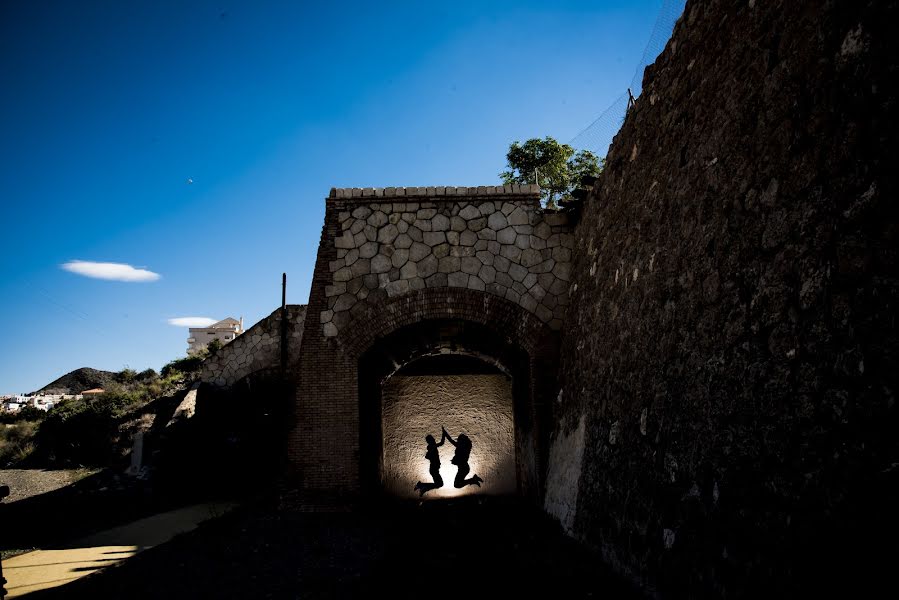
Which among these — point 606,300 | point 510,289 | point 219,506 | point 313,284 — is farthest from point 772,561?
point 219,506

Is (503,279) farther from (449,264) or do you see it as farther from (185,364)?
(185,364)

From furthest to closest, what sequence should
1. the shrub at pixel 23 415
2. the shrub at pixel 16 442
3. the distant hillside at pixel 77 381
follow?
1. the distant hillside at pixel 77 381
2. the shrub at pixel 23 415
3. the shrub at pixel 16 442

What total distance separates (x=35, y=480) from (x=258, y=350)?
565 centimetres

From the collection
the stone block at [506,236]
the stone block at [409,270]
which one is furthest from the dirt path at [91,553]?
the stone block at [506,236]

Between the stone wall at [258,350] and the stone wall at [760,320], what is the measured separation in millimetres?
8751

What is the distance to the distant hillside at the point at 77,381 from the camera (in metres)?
36.5

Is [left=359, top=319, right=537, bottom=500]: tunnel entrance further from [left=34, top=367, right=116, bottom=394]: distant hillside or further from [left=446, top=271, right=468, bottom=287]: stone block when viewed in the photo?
[left=34, top=367, right=116, bottom=394]: distant hillside

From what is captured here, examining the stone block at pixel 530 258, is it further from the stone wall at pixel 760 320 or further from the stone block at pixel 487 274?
the stone wall at pixel 760 320

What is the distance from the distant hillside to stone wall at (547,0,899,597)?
1655 inches

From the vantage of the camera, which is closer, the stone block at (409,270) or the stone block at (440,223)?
the stone block at (409,270)

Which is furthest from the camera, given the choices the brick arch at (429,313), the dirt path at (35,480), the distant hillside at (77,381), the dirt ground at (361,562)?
the distant hillside at (77,381)

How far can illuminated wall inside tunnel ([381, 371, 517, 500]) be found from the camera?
454 inches

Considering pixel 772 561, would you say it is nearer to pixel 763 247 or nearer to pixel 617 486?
pixel 763 247

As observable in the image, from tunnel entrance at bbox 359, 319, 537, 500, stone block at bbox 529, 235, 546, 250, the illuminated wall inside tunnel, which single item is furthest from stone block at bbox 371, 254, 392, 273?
the illuminated wall inside tunnel
